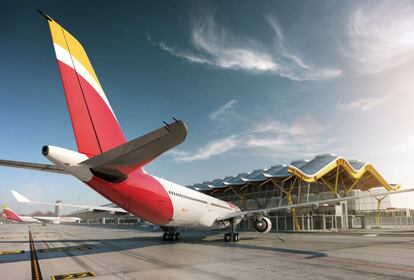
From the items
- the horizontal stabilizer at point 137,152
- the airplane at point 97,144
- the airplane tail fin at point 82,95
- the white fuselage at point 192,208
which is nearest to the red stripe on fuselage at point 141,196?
the airplane at point 97,144

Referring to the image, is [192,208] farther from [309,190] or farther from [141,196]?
[309,190]

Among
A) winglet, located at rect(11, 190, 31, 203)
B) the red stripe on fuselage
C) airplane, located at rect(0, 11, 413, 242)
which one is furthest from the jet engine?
winglet, located at rect(11, 190, 31, 203)

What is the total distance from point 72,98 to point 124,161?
11.1ft

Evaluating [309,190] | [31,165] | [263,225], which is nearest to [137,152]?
[31,165]

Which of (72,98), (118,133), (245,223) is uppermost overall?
(72,98)

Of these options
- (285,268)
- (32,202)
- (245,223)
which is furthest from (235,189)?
(285,268)

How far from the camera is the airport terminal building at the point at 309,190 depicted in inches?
1913

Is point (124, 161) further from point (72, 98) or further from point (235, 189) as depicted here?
point (235, 189)

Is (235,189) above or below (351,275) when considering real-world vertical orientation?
above

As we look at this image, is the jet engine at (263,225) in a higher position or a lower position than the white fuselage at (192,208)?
lower

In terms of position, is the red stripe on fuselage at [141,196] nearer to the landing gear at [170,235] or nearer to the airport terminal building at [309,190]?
the landing gear at [170,235]

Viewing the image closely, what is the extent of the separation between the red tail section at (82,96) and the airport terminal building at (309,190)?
34026mm

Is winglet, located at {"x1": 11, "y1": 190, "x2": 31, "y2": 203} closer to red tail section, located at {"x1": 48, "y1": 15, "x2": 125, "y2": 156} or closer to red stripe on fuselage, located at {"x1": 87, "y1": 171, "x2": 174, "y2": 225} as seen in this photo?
red stripe on fuselage, located at {"x1": 87, "y1": 171, "x2": 174, "y2": 225}

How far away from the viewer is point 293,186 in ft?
169
